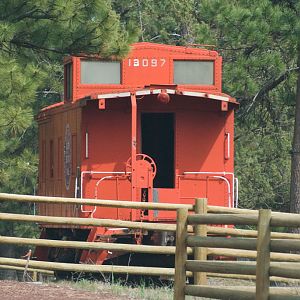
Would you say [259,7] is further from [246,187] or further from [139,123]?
[246,187]

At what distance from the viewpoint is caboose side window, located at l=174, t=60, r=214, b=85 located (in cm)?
2178

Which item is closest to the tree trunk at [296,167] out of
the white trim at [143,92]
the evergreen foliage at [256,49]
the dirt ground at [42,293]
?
the evergreen foliage at [256,49]

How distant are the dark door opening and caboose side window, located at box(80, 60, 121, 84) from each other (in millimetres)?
1091

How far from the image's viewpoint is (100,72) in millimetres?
21734

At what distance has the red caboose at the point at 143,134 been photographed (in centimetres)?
1989

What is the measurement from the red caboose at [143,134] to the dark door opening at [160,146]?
0.06ft

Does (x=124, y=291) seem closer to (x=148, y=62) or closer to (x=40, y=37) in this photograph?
(x=148, y=62)

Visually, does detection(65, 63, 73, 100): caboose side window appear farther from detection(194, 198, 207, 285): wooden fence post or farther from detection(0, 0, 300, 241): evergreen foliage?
detection(194, 198, 207, 285): wooden fence post

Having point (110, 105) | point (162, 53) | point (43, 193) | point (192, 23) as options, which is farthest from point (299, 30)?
point (192, 23)

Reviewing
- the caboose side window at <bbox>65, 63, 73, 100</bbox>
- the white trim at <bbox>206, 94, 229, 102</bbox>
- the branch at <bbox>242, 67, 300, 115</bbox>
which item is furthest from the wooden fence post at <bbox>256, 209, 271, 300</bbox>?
the branch at <bbox>242, 67, 300, 115</bbox>

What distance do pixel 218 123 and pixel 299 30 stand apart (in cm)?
337

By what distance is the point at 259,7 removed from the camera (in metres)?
23.5

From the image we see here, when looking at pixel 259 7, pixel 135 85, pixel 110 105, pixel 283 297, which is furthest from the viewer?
pixel 259 7

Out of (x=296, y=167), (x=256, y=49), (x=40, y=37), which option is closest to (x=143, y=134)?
(x=40, y=37)
